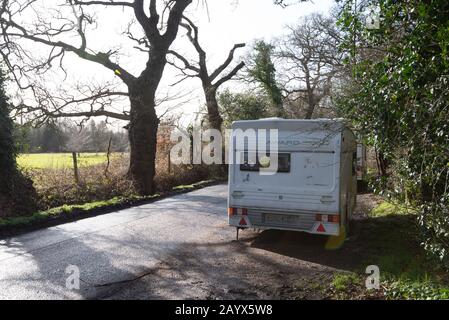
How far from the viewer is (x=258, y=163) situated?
9750mm

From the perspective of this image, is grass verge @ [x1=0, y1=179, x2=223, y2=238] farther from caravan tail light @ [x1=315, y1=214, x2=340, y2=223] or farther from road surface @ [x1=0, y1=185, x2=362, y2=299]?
caravan tail light @ [x1=315, y1=214, x2=340, y2=223]

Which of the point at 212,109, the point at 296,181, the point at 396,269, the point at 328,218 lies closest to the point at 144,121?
the point at 296,181

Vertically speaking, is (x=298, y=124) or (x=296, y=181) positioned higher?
(x=298, y=124)

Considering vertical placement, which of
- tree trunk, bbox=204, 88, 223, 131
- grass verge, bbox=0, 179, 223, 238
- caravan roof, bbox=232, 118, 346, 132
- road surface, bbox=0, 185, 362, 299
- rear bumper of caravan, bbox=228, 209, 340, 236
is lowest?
road surface, bbox=0, 185, 362, 299

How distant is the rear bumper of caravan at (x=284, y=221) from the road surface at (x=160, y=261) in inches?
18.4

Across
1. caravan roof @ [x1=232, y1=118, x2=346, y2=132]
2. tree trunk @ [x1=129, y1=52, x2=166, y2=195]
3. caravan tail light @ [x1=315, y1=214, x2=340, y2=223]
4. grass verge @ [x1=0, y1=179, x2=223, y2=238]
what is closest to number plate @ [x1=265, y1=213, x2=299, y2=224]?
caravan tail light @ [x1=315, y1=214, x2=340, y2=223]

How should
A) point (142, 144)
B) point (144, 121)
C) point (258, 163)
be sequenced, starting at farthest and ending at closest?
point (142, 144), point (144, 121), point (258, 163)

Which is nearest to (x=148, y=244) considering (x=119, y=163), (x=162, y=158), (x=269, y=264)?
(x=269, y=264)

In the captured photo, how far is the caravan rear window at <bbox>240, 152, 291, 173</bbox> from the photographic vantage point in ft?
31.1

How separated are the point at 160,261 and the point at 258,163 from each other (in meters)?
3.02

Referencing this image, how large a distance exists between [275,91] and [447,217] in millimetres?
36888

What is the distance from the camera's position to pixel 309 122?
30.2 feet

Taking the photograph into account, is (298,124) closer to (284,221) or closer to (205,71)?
(284,221)
